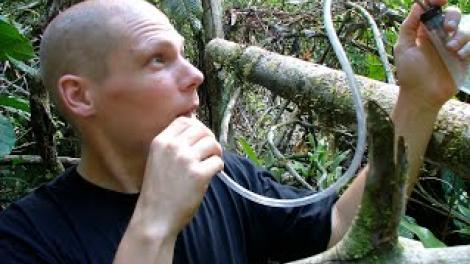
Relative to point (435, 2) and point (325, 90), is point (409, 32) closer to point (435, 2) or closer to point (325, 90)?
point (435, 2)

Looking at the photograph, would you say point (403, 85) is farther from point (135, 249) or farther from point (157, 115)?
point (135, 249)

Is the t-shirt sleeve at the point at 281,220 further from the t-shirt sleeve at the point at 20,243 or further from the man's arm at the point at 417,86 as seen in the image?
the t-shirt sleeve at the point at 20,243

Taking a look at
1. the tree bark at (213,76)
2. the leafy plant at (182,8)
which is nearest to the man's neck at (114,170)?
the leafy plant at (182,8)

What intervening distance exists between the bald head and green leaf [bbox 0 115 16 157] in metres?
0.59

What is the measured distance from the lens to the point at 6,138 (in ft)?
6.57

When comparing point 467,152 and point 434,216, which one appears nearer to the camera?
point 467,152

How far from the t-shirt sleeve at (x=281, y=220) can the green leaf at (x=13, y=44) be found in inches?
33.9

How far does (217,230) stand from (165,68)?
0.41 metres

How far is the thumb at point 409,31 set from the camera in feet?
4.21

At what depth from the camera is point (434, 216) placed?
2268mm

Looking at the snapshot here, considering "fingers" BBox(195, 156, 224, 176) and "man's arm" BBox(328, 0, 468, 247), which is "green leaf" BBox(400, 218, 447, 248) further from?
"fingers" BBox(195, 156, 224, 176)

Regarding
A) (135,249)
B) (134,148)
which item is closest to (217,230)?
(134,148)

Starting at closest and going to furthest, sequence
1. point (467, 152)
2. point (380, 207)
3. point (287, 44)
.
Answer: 1. point (380, 207)
2. point (467, 152)
3. point (287, 44)

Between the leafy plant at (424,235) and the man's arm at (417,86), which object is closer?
the man's arm at (417,86)
